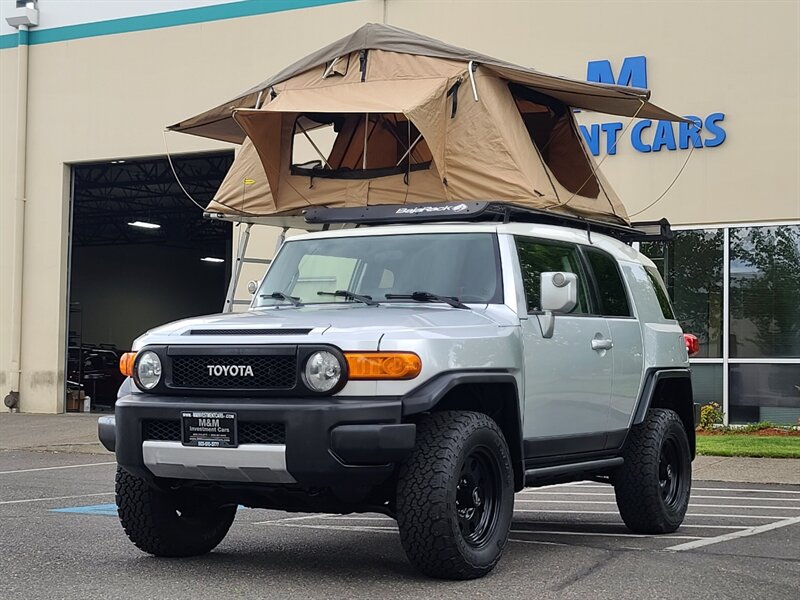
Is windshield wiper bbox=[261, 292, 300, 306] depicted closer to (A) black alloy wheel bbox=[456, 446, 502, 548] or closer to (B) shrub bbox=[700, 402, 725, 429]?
(A) black alloy wheel bbox=[456, 446, 502, 548]

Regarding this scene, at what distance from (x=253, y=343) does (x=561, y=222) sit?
295cm

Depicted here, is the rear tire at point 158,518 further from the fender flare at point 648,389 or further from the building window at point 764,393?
the building window at point 764,393

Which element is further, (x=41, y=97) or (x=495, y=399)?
(x=41, y=97)

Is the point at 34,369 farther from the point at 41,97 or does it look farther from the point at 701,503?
the point at 701,503

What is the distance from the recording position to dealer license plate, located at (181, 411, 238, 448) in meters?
6.22

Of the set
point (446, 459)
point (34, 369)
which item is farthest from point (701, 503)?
point (34, 369)

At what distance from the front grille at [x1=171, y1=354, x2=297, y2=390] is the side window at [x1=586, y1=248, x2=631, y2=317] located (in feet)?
9.43

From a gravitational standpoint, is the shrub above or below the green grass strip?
above

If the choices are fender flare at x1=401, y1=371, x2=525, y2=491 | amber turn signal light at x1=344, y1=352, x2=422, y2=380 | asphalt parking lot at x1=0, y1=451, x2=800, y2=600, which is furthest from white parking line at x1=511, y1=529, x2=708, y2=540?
amber turn signal light at x1=344, y1=352, x2=422, y2=380

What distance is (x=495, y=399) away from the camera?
701 cm

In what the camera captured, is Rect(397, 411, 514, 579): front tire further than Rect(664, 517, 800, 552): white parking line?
No

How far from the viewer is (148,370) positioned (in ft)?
21.9

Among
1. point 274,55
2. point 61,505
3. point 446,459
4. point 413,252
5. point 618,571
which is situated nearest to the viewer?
point 446,459

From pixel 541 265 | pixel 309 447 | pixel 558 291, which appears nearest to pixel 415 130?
pixel 541 265
